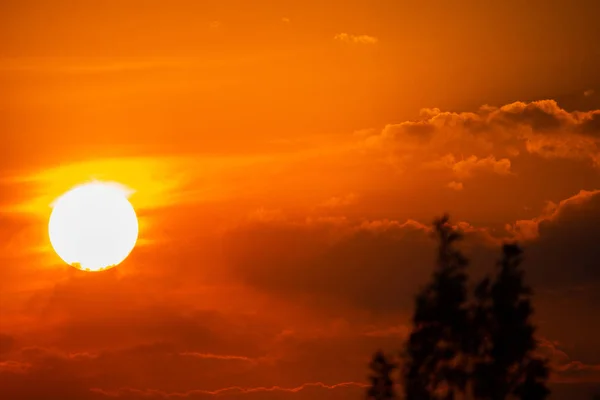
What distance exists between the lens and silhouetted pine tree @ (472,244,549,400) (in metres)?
103

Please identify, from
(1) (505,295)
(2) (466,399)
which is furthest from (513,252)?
(2) (466,399)

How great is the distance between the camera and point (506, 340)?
105062mm

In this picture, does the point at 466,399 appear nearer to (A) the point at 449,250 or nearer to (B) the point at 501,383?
(B) the point at 501,383

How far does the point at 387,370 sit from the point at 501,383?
7868 mm

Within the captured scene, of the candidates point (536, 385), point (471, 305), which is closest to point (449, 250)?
point (471, 305)

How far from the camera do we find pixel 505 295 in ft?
347

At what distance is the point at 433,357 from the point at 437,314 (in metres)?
2.77

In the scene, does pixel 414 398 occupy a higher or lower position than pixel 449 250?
lower

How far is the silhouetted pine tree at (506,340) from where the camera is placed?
103 m

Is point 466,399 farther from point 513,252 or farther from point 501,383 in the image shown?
point 513,252

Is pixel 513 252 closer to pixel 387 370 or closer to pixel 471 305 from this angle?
pixel 471 305

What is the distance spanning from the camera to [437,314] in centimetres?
10738

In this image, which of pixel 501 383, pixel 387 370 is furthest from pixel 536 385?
pixel 387 370

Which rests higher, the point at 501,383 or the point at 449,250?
the point at 449,250
